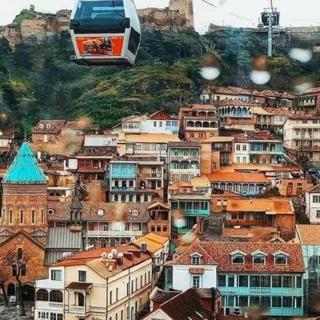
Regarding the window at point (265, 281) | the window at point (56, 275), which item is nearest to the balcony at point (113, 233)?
the window at point (56, 275)

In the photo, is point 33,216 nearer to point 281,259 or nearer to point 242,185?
point 242,185

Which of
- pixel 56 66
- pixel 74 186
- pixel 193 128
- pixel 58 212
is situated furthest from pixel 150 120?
pixel 56 66

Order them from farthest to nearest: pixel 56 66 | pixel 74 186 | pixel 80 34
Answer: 1. pixel 56 66
2. pixel 74 186
3. pixel 80 34


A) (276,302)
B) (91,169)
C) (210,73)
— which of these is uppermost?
(210,73)

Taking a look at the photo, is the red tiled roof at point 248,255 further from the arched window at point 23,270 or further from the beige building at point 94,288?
the arched window at point 23,270

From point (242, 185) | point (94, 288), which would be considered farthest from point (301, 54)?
point (94, 288)

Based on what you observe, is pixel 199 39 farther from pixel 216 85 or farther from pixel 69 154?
pixel 69 154
